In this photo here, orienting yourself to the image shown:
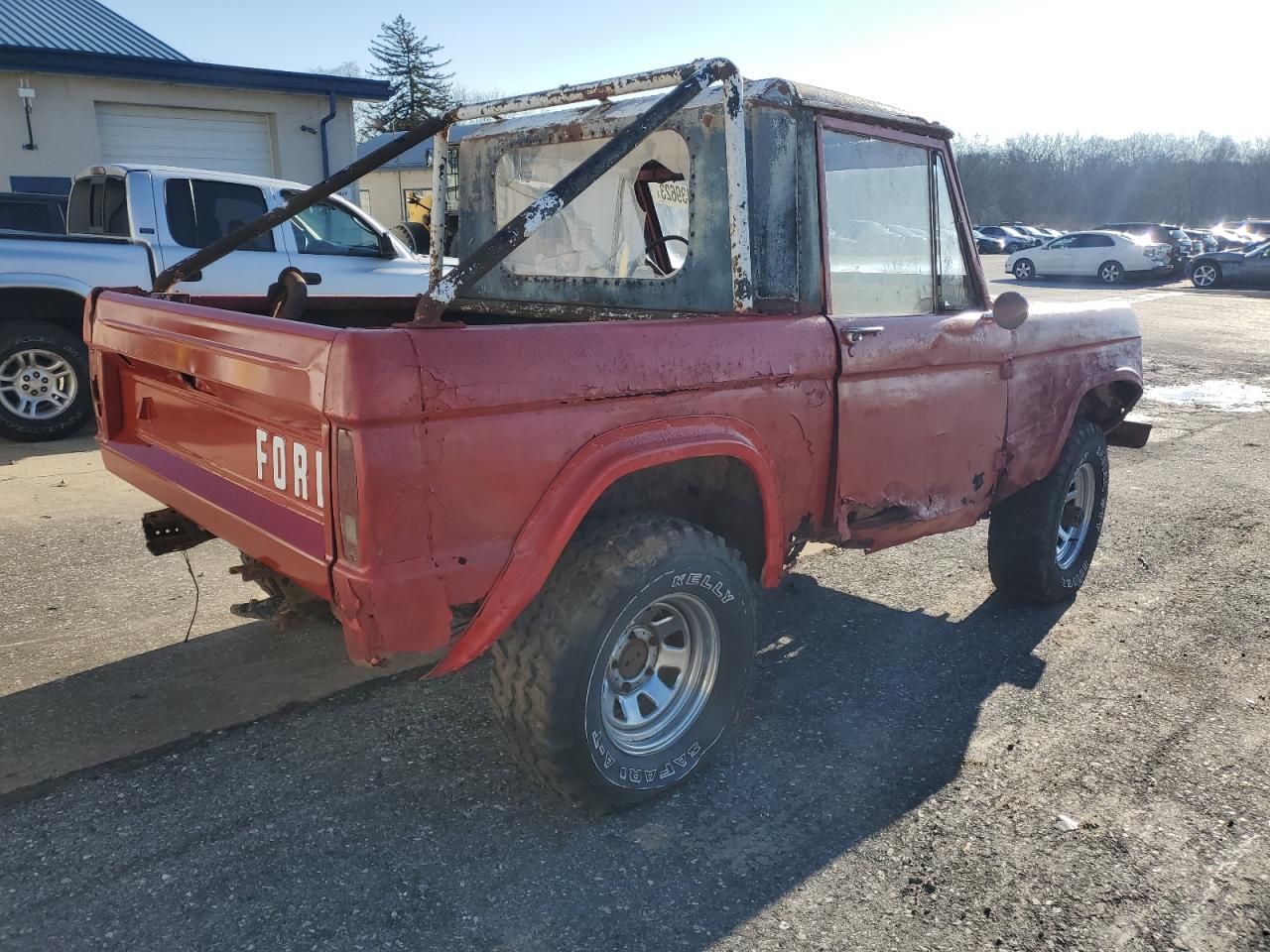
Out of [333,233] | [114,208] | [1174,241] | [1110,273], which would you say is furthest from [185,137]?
[1174,241]

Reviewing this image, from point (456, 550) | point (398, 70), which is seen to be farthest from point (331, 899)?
point (398, 70)

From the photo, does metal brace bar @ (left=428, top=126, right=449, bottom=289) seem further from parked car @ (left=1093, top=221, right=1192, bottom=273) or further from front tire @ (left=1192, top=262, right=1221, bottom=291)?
parked car @ (left=1093, top=221, right=1192, bottom=273)

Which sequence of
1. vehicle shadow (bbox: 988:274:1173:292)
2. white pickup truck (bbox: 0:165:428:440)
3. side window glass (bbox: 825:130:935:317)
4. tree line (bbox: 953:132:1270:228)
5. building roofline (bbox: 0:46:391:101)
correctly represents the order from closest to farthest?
1. side window glass (bbox: 825:130:935:317)
2. white pickup truck (bbox: 0:165:428:440)
3. building roofline (bbox: 0:46:391:101)
4. vehicle shadow (bbox: 988:274:1173:292)
5. tree line (bbox: 953:132:1270:228)

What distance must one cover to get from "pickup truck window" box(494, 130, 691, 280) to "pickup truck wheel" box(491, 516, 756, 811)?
1.14 metres

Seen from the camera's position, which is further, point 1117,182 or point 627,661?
point 1117,182

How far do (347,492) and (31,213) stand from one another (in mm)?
8908

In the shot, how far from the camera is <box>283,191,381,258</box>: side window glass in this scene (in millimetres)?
8391

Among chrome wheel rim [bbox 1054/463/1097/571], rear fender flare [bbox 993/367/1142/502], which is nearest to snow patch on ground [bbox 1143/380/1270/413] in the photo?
chrome wheel rim [bbox 1054/463/1097/571]

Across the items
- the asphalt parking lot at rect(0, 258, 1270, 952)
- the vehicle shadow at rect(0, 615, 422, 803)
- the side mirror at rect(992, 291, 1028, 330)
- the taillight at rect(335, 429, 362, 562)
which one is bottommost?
the asphalt parking lot at rect(0, 258, 1270, 952)

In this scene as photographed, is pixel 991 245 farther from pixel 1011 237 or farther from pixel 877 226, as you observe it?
pixel 877 226

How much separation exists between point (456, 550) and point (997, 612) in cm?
305

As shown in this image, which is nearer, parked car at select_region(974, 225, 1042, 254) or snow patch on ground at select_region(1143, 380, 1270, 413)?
snow patch on ground at select_region(1143, 380, 1270, 413)

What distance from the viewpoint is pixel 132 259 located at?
7395 mm

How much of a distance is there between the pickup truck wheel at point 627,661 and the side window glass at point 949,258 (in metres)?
1.54
